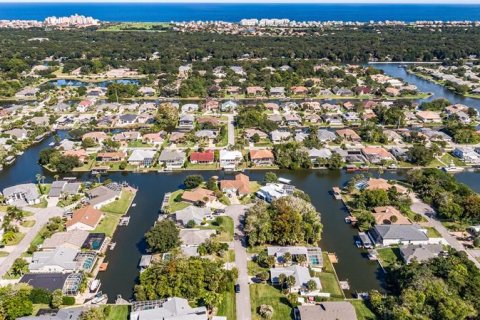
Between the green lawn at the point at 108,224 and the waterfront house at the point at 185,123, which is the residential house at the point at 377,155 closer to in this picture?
the waterfront house at the point at 185,123

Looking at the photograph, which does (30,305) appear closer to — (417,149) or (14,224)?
(14,224)

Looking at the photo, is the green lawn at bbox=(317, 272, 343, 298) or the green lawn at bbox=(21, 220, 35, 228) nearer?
the green lawn at bbox=(317, 272, 343, 298)

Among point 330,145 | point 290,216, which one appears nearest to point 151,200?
point 290,216

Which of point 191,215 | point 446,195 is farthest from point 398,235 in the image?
point 191,215

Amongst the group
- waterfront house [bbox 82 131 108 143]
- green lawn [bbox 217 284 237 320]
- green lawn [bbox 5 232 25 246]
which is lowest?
green lawn [bbox 217 284 237 320]

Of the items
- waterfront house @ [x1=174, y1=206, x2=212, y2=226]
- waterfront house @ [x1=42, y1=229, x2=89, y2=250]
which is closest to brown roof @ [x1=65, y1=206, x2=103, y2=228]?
waterfront house @ [x1=42, y1=229, x2=89, y2=250]

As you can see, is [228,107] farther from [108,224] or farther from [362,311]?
[362,311]

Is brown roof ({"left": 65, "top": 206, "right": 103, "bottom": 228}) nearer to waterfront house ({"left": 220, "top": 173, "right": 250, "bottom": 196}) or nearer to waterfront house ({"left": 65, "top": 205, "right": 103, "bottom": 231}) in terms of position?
waterfront house ({"left": 65, "top": 205, "right": 103, "bottom": 231})

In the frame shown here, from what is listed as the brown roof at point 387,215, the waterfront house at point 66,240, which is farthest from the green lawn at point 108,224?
the brown roof at point 387,215

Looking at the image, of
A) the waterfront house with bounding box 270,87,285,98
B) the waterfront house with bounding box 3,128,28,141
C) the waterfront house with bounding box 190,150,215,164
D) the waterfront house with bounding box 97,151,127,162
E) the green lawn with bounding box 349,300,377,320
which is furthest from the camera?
the waterfront house with bounding box 270,87,285,98
